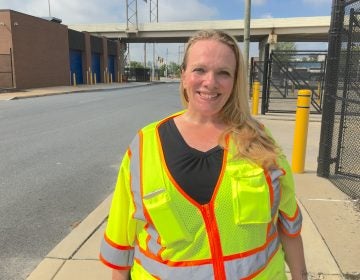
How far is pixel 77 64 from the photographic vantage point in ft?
141

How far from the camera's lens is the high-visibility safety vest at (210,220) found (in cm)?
158

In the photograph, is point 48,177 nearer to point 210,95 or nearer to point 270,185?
point 210,95

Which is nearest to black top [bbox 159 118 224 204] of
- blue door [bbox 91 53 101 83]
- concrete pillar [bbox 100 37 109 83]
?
blue door [bbox 91 53 101 83]

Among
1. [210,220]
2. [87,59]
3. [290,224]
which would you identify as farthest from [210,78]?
[87,59]

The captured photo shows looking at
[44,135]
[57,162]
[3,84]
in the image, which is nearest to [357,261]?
[57,162]

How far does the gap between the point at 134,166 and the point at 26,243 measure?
2.80 meters

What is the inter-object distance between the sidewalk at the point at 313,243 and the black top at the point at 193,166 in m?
1.93

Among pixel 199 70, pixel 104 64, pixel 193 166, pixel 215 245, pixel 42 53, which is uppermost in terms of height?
pixel 42 53

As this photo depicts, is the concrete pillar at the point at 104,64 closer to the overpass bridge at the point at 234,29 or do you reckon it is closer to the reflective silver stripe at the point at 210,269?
the overpass bridge at the point at 234,29

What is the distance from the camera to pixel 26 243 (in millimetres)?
4062

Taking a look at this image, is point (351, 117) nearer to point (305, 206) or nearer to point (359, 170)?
Result: point (359, 170)

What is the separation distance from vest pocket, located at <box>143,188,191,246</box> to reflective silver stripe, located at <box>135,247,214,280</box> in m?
0.10

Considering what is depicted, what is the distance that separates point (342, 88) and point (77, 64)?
39.9 m

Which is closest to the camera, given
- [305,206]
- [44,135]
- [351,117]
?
[305,206]
